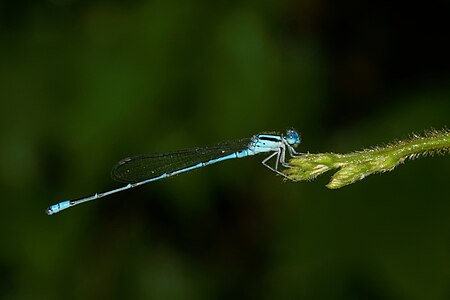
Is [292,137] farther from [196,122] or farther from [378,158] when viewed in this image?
[378,158]

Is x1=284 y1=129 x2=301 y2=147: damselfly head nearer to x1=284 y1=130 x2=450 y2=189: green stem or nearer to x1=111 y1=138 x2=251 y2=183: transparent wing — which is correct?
x1=111 y1=138 x2=251 y2=183: transparent wing

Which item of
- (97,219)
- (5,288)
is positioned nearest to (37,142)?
(97,219)

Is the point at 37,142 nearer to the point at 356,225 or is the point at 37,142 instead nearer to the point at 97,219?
the point at 97,219

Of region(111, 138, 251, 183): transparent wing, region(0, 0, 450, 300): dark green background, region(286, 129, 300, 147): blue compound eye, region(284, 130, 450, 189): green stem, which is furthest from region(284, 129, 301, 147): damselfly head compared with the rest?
region(284, 130, 450, 189): green stem

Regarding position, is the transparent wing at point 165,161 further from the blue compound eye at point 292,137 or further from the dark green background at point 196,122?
the blue compound eye at point 292,137

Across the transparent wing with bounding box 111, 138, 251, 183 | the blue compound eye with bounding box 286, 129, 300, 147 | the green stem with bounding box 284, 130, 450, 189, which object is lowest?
the green stem with bounding box 284, 130, 450, 189
